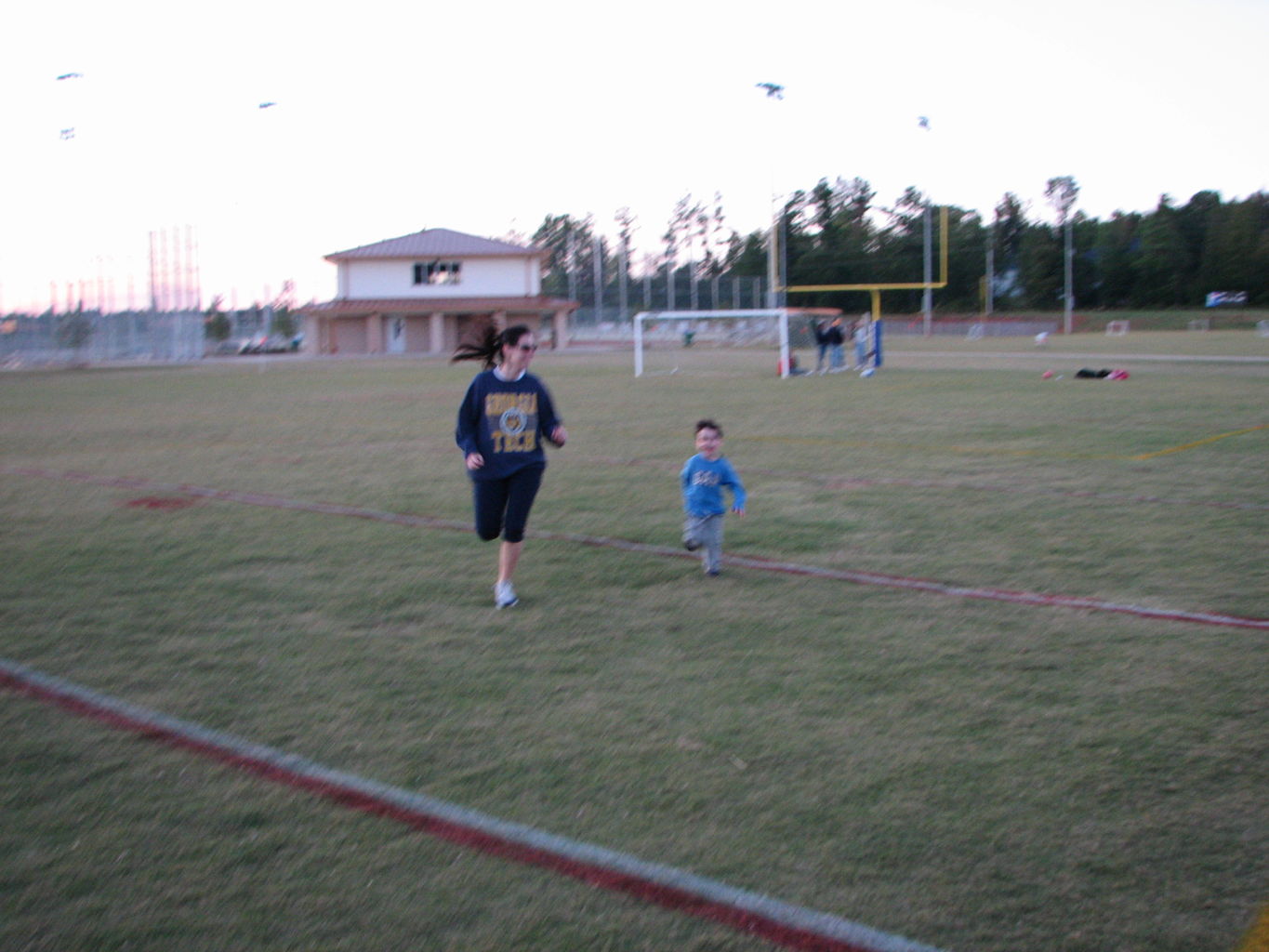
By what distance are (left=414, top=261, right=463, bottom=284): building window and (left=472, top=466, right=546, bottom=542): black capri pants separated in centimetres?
5609

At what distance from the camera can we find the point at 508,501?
6625 millimetres

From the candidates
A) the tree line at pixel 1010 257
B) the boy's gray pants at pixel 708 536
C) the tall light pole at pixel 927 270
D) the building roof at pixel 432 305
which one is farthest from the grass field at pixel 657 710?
the tree line at pixel 1010 257

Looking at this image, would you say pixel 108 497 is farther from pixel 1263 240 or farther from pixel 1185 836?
pixel 1263 240

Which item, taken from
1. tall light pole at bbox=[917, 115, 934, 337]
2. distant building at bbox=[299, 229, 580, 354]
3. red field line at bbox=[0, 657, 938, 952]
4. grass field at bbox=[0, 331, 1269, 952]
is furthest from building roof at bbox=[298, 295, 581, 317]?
red field line at bbox=[0, 657, 938, 952]

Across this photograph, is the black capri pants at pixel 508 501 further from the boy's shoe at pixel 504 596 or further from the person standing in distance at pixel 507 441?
the boy's shoe at pixel 504 596

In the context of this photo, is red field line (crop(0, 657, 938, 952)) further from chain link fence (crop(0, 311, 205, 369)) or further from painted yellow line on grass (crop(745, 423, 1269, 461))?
chain link fence (crop(0, 311, 205, 369))

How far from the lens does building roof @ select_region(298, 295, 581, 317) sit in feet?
193

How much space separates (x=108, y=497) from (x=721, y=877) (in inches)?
362

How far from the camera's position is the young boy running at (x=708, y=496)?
713 cm

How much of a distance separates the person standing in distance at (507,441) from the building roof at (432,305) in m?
52.6

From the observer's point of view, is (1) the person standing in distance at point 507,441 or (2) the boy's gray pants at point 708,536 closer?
(1) the person standing in distance at point 507,441

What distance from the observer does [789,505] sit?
9.70 meters

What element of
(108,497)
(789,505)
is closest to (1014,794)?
(789,505)

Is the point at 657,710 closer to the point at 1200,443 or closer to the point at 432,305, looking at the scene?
the point at 1200,443
